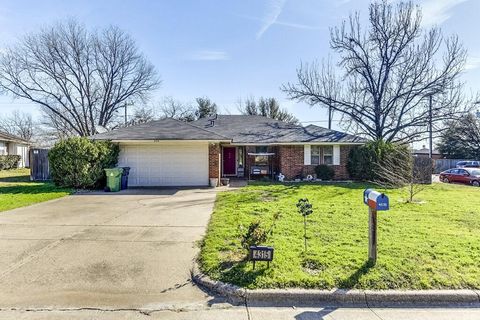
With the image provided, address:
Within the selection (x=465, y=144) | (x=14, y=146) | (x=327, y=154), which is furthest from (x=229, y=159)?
(x=465, y=144)

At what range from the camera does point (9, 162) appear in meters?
27.1

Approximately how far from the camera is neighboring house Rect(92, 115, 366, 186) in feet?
49.4

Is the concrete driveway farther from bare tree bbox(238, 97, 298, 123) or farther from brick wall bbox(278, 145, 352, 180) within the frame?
bare tree bbox(238, 97, 298, 123)

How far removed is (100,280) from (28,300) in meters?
0.81

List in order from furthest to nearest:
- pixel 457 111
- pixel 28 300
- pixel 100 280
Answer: pixel 457 111 → pixel 100 280 → pixel 28 300

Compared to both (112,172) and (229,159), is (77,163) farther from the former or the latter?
(229,159)

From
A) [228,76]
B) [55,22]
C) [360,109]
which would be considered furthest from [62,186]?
[55,22]

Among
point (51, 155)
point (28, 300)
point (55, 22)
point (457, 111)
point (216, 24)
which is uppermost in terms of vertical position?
point (55, 22)

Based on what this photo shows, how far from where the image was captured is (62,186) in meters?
13.7

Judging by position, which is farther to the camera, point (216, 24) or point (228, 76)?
point (228, 76)

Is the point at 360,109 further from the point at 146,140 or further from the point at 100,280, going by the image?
the point at 100,280

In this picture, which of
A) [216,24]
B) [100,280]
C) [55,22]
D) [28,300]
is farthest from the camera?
[55,22]

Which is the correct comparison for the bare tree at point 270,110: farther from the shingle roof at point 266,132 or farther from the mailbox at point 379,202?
the mailbox at point 379,202

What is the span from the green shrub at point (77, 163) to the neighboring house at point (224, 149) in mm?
1254
